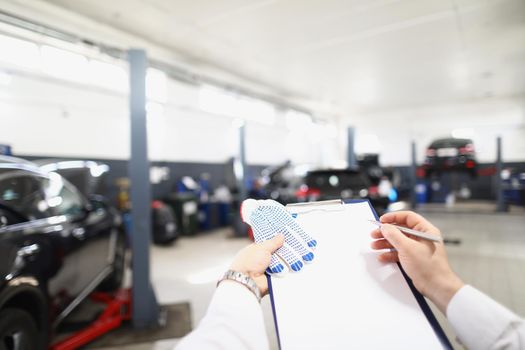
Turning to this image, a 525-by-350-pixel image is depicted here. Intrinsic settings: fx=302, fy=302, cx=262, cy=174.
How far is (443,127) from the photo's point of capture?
11.3 m

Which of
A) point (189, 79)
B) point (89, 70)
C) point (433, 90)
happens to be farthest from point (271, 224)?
point (433, 90)

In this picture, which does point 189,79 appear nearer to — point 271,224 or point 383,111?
point 271,224

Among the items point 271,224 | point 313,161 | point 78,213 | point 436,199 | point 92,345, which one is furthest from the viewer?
point 313,161

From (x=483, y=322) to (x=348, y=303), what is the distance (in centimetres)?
30

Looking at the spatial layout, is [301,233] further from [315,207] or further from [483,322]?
[483,322]

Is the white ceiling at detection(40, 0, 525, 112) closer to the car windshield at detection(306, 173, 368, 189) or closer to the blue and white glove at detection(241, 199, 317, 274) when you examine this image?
the car windshield at detection(306, 173, 368, 189)

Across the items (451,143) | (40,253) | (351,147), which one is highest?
(451,143)

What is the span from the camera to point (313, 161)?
1219cm

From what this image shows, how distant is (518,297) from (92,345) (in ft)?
12.7

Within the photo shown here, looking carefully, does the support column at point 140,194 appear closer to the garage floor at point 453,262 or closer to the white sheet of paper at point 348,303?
the garage floor at point 453,262

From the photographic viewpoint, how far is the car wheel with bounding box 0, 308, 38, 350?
59.0 inches

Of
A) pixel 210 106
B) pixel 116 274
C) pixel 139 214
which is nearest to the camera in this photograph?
pixel 139 214

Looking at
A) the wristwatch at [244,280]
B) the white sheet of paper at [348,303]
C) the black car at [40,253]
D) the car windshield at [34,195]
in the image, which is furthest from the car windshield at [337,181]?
the wristwatch at [244,280]

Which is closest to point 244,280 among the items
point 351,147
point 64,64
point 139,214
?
point 139,214
